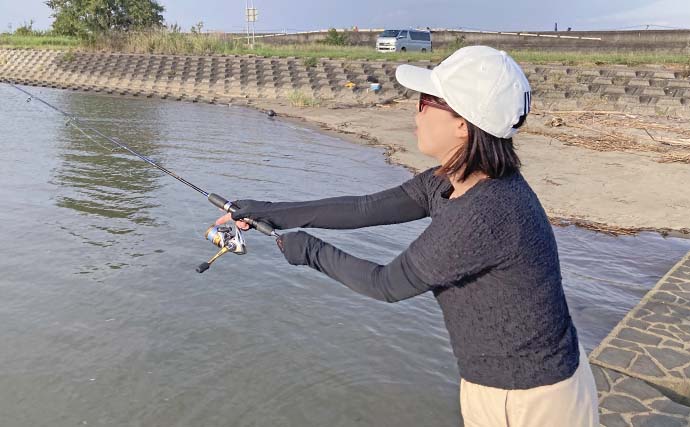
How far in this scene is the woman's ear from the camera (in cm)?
188

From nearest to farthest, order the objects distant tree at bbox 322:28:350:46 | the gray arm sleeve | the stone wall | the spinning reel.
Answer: the gray arm sleeve
the spinning reel
the stone wall
distant tree at bbox 322:28:350:46

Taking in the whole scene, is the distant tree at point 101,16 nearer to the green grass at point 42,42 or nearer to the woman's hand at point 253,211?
the green grass at point 42,42

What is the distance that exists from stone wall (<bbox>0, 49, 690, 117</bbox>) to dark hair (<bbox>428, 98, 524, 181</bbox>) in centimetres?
1698

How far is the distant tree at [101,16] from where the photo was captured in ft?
120

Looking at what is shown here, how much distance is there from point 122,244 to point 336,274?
5.97m

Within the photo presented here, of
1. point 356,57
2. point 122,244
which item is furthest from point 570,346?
point 356,57

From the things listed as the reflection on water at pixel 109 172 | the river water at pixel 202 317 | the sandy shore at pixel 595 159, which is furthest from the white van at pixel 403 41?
the river water at pixel 202 317

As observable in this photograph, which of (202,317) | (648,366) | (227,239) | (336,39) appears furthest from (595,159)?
(336,39)

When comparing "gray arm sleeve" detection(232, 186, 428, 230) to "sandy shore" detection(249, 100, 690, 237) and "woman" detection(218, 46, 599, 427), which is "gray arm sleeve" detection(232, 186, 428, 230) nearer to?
"woman" detection(218, 46, 599, 427)

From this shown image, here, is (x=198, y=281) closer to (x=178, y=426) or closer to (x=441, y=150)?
(x=178, y=426)

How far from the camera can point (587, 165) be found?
40.1 ft

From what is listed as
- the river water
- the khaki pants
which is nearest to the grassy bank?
the river water

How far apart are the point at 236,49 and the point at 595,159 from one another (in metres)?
22.8

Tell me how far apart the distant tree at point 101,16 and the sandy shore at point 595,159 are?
2283cm
